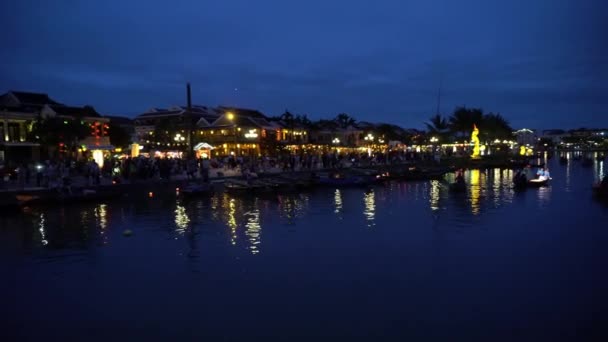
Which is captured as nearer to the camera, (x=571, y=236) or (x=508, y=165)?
(x=571, y=236)

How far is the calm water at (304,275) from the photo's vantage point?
1048 centimetres

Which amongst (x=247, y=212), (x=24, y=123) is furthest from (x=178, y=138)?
(x=247, y=212)

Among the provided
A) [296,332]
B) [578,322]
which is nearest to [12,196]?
[296,332]

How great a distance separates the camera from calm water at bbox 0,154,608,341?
10477mm

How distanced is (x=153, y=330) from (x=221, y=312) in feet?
5.35

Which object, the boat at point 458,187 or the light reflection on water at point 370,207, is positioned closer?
the light reflection on water at point 370,207

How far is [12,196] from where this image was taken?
26547 millimetres

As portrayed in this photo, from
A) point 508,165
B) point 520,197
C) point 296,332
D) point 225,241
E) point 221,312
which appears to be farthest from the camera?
point 508,165

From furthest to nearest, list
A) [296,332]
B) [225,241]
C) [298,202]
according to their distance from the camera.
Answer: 1. [298,202]
2. [225,241]
3. [296,332]

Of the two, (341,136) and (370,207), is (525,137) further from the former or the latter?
(370,207)

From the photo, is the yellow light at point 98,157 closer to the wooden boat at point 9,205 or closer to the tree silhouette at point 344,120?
the wooden boat at point 9,205

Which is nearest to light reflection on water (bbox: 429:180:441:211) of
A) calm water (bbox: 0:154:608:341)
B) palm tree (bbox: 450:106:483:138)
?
calm water (bbox: 0:154:608:341)

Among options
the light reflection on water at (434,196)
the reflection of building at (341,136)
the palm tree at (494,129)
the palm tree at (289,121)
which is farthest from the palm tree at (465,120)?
the light reflection on water at (434,196)

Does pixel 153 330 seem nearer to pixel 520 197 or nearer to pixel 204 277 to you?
pixel 204 277
